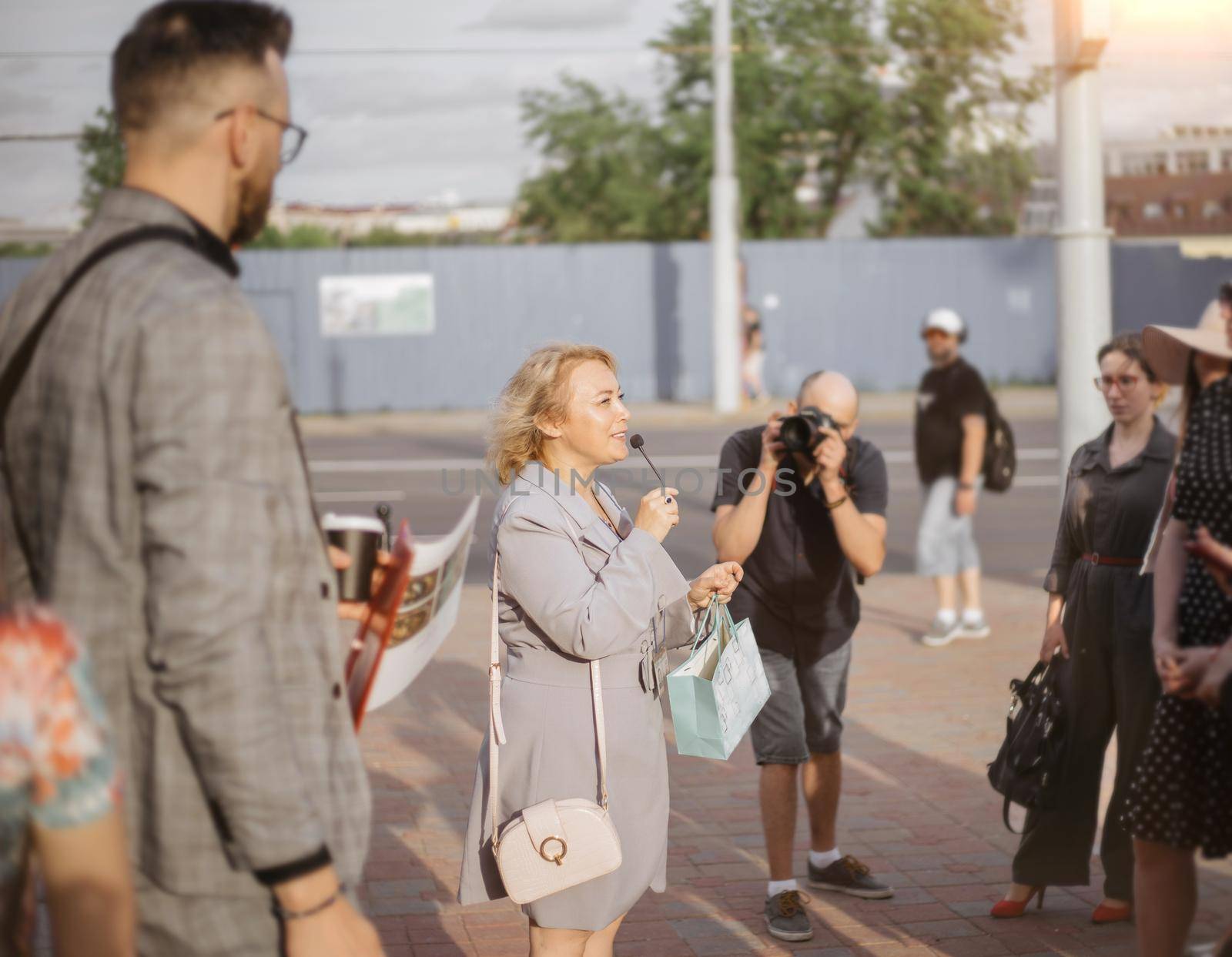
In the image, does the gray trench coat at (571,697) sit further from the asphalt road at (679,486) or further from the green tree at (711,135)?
the green tree at (711,135)

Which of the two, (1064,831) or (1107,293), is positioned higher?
(1107,293)

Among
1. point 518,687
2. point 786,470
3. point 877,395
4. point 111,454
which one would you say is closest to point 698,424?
point 877,395

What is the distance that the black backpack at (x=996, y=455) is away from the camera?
28.0 ft

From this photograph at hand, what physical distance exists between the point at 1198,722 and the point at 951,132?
30677 millimetres

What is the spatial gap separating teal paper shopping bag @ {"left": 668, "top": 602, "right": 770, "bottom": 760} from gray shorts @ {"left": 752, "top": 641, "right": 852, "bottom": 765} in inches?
32.1

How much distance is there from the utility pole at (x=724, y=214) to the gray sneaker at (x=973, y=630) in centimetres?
1488

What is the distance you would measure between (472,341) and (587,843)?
81.0 ft

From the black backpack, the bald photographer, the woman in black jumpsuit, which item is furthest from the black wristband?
the black backpack

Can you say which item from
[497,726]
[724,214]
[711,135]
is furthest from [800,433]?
[711,135]

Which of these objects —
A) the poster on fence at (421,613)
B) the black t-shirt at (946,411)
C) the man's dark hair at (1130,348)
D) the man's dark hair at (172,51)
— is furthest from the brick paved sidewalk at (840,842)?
the man's dark hair at (172,51)

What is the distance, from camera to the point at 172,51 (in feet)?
6.48

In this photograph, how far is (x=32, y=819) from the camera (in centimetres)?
178

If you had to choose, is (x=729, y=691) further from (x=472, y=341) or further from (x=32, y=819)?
(x=472, y=341)

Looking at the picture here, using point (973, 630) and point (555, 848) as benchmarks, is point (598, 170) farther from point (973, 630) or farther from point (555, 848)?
point (555, 848)
